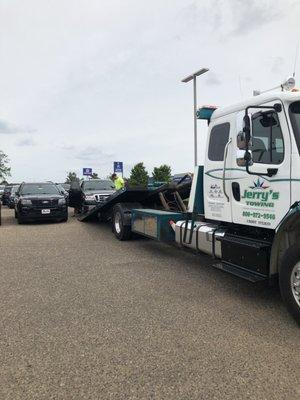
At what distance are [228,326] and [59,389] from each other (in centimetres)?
211

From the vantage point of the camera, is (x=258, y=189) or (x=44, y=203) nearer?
(x=258, y=189)

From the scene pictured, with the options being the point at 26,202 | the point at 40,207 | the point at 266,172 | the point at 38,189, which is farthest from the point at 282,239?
Result: the point at 38,189

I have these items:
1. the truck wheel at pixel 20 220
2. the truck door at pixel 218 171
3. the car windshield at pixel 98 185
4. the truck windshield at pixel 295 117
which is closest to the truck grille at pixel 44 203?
the truck wheel at pixel 20 220

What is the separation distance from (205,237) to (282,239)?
1667 millimetres

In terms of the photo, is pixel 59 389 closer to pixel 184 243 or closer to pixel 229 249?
pixel 229 249

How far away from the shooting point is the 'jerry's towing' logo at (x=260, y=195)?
211 inches

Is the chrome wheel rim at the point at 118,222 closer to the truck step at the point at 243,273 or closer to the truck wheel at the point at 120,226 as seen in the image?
the truck wheel at the point at 120,226

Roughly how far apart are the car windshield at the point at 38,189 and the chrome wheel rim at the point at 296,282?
13.5 meters

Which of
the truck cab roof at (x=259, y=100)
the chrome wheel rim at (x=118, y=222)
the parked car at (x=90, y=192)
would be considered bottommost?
the chrome wheel rim at (x=118, y=222)

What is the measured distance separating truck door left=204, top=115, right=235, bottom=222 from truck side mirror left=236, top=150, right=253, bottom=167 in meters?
0.30

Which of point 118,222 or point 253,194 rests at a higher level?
point 253,194

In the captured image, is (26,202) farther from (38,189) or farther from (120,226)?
(120,226)

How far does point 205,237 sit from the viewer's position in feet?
22.1

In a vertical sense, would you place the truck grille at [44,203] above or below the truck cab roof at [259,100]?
below
